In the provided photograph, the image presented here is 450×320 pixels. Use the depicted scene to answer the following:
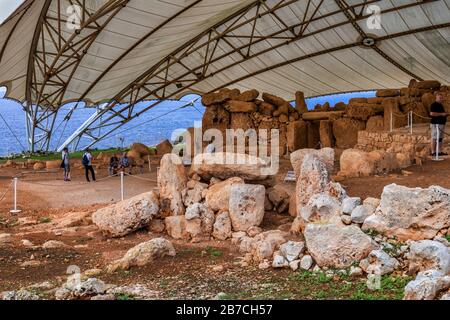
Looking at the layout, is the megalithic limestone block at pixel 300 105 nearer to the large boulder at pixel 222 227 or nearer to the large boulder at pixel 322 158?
the large boulder at pixel 322 158

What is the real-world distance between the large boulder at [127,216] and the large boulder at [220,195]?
1.24 m

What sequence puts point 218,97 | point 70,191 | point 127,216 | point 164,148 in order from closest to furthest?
point 127,216
point 70,191
point 218,97
point 164,148

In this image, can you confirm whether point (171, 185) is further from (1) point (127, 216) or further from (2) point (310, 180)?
(2) point (310, 180)

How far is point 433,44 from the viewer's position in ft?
74.6

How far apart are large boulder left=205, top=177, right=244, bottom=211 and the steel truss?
330 inches

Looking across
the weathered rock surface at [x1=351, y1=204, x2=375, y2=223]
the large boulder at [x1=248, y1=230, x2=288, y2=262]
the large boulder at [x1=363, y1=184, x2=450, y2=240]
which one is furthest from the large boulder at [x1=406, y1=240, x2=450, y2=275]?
the large boulder at [x1=248, y1=230, x2=288, y2=262]

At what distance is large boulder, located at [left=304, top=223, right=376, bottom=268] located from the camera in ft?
29.1

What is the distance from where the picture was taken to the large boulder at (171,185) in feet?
43.3

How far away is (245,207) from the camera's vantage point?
39.9 feet

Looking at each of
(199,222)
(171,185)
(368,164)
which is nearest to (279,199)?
(199,222)

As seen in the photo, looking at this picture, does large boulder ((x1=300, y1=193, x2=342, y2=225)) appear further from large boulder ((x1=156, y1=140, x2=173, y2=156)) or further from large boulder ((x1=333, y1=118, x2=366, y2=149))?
large boulder ((x1=156, y1=140, x2=173, y2=156))

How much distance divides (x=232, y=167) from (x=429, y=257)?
623 centimetres

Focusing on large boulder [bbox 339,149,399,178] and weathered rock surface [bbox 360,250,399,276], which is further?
large boulder [bbox 339,149,399,178]
